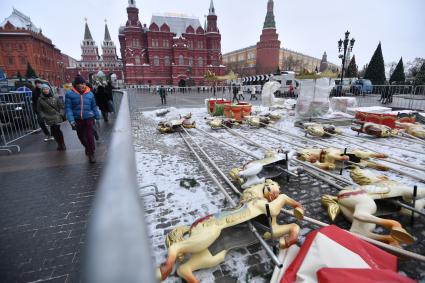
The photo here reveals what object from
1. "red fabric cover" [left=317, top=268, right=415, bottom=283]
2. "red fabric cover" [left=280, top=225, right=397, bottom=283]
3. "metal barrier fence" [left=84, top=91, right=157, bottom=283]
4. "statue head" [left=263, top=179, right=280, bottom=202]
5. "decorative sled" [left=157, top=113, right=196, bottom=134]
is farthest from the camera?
"decorative sled" [left=157, top=113, right=196, bottom=134]

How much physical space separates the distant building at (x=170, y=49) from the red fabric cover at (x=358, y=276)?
184 feet

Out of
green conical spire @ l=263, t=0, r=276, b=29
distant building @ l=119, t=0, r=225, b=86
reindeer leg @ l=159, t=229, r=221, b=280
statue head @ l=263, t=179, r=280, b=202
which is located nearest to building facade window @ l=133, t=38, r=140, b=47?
distant building @ l=119, t=0, r=225, b=86

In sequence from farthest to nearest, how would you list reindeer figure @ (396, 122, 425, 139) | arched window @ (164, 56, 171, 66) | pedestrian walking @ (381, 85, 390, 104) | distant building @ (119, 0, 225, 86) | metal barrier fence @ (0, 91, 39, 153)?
arched window @ (164, 56, 171, 66) → distant building @ (119, 0, 225, 86) → pedestrian walking @ (381, 85, 390, 104) → metal barrier fence @ (0, 91, 39, 153) → reindeer figure @ (396, 122, 425, 139)

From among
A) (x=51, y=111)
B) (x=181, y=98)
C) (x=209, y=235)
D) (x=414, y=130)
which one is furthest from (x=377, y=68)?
(x=209, y=235)

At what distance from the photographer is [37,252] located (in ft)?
8.57

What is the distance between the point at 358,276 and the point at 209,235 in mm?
1252

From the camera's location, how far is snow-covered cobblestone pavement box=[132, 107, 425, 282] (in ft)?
7.70

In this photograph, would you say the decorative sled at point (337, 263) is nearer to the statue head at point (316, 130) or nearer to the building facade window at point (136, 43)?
the statue head at point (316, 130)

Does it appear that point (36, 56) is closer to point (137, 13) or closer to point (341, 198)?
point (137, 13)

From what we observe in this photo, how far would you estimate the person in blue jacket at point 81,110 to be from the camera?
5.12 metres

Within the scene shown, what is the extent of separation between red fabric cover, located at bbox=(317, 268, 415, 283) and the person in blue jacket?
17.3 feet

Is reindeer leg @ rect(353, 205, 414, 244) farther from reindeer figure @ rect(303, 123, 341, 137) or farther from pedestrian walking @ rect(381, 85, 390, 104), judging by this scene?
pedestrian walking @ rect(381, 85, 390, 104)

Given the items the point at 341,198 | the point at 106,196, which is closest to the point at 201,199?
the point at 341,198

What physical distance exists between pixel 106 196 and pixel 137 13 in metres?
67.6
